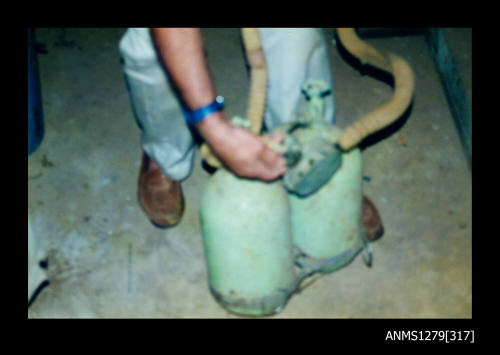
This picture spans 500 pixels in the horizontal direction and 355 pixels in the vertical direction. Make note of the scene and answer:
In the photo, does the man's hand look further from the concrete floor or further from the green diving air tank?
the concrete floor

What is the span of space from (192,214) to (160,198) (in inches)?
6.4

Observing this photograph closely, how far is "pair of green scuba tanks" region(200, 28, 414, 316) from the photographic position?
1.52 metres

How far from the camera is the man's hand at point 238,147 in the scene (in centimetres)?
140

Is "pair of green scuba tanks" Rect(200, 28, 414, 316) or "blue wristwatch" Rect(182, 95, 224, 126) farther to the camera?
"pair of green scuba tanks" Rect(200, 28, 414, 316)

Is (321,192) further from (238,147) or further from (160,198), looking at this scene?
(160,198)

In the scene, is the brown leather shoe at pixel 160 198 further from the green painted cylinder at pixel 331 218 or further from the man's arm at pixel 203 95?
the man's arm at pixel 203 95

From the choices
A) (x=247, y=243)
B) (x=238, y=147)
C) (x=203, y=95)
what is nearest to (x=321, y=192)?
(x=247, y=243)

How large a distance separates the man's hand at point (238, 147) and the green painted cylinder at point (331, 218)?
0.48ft

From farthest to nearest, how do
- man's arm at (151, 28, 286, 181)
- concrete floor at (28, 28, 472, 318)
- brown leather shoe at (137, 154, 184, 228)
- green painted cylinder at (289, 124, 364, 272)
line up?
brown leather shoe at (137, 154, 184, 228) < concrete floor at (28, 28, 472, 318) < green painted cylinder at (289, 124, 364, 272) < man's arm at (151, 28, 286, 181)

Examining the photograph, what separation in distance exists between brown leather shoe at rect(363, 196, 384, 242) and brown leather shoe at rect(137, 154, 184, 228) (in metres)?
0.76

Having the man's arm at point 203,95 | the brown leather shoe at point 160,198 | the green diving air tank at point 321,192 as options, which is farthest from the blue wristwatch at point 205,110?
the brown leather shoe at point 160,198

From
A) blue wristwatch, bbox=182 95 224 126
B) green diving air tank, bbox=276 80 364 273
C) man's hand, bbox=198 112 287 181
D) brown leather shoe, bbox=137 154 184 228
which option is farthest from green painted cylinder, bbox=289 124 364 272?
brown leather shoe, bbox=137 154 184 228

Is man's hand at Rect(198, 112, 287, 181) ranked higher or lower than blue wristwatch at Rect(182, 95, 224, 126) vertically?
lower
